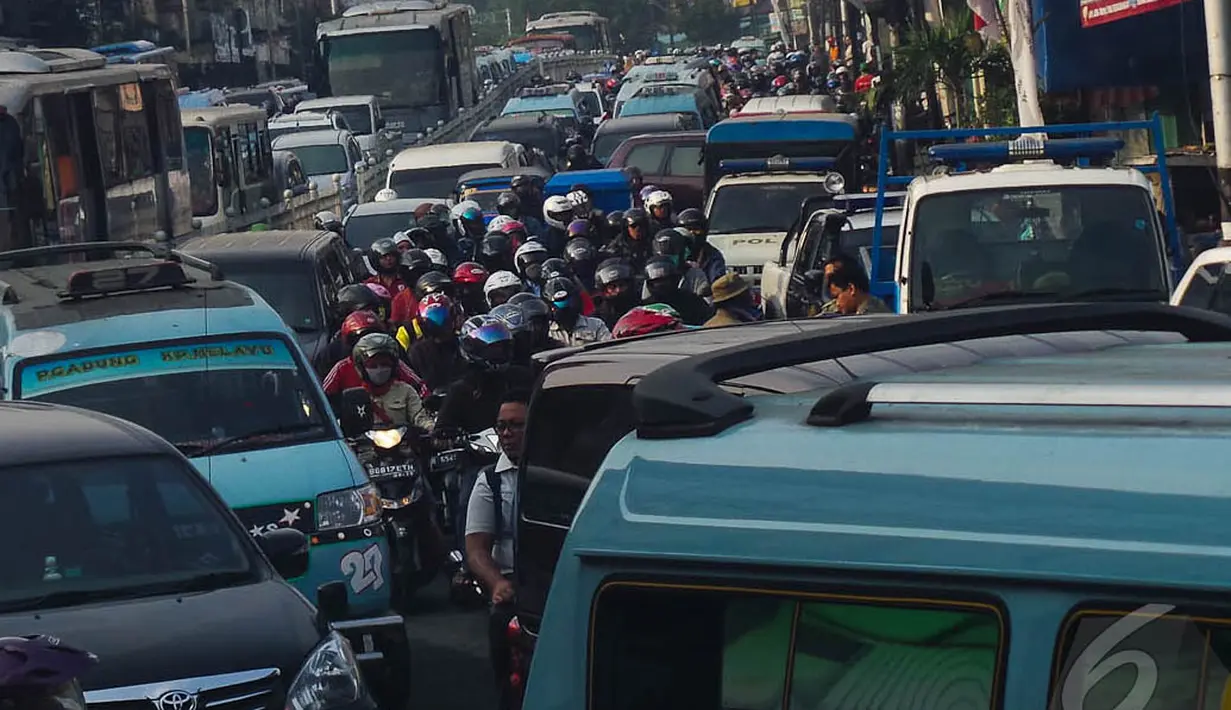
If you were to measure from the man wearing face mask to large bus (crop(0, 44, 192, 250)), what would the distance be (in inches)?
361

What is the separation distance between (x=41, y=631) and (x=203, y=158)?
23.0 metres

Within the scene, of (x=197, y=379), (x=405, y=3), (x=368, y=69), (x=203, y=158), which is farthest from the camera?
(x=405, y=3)

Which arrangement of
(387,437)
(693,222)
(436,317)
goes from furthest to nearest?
1. (693,222)
2. (436,317)
3. (387,437)

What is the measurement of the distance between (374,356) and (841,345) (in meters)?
8.34

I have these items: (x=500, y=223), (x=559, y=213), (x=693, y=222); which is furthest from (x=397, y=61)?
(x=693, y=222)

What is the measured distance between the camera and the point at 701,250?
675 inches

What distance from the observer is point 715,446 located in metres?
3.23

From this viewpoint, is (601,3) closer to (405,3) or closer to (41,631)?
(405,3)

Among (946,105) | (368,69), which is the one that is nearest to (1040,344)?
(946,105)

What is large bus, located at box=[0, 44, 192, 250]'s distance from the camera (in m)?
20.6

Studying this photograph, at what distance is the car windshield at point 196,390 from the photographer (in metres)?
9.84

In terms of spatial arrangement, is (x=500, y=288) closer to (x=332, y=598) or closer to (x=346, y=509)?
(x=346, y=509)

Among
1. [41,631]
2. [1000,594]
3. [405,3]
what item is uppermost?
[405,3]

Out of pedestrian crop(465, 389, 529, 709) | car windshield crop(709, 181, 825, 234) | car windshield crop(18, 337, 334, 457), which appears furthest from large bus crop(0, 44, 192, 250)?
pedestrian crop(465, 389, 529, 709)
